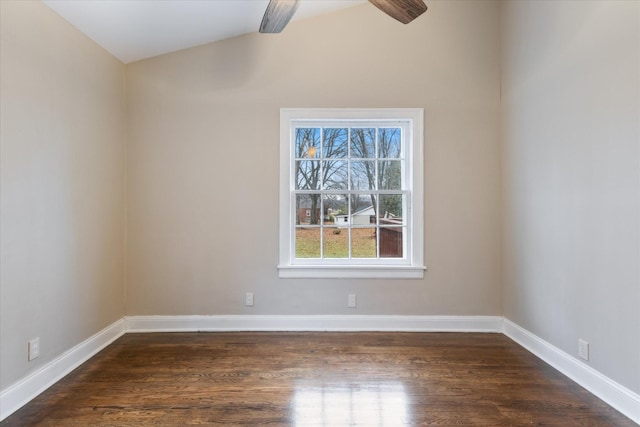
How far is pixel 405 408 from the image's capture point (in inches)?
69.2

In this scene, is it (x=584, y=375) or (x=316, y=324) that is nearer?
(x=584, y=375)

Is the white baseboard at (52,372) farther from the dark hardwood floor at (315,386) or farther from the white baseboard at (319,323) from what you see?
the white baseboard at (319,323)

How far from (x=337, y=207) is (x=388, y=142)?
795 millimetres

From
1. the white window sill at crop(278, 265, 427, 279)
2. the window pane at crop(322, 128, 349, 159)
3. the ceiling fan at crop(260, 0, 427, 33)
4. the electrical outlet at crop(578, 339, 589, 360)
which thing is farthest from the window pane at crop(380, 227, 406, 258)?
the ceiling fan at crop(260, 0, 427, 33)

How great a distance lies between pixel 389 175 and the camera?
2973 millimetres

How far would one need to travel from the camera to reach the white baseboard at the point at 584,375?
170cm

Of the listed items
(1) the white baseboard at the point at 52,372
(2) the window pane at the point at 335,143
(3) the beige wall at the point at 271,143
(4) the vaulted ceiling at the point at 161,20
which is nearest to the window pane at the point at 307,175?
(2) the window pane at the point at 335,143

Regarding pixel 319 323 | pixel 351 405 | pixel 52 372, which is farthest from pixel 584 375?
pixel 52 372

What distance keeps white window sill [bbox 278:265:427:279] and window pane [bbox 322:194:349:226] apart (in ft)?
1.44

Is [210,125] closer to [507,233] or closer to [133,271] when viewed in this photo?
[133,271]

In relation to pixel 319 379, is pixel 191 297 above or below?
above

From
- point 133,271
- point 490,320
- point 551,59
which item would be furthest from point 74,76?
Result: point 490,320

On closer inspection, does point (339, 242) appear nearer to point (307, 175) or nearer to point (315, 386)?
point (307, 175)

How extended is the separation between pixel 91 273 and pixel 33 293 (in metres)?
0.52
